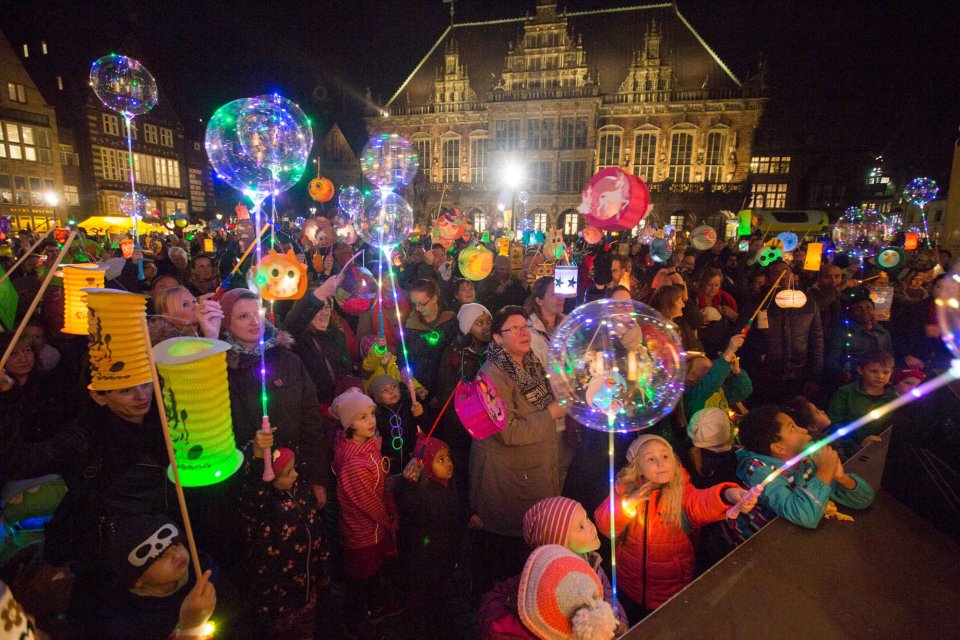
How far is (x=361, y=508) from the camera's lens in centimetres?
285

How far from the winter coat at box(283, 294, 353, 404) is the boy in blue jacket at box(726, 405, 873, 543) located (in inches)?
111

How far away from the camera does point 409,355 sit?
4.42 metres

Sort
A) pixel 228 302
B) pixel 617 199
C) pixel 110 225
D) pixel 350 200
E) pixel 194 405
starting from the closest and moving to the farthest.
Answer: pixel 194 405 → pixel 228 302 → pixel 617 199 → pixel 350 200 → pixel 110 225

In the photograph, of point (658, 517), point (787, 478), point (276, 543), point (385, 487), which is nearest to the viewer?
point (787, 478)

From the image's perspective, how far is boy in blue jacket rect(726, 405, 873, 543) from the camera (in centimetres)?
171

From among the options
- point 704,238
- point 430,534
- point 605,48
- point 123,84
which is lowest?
point 430,534

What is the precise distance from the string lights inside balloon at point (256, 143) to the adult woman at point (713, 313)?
13.7 ft

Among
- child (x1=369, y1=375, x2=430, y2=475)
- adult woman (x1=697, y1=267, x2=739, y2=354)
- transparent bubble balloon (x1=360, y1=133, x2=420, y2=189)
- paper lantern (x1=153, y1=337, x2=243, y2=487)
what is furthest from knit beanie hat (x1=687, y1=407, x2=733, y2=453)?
transparent bubble balloon (x1=360, y1=133, x2=420, y2=189)

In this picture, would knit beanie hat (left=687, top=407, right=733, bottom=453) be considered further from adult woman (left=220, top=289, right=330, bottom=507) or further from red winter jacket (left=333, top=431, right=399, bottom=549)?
adult woman (left=220, top=289, right=330, bottom=507)

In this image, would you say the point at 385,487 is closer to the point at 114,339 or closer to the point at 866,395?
the point at 114,339

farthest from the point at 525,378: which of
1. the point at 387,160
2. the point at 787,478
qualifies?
the point at 387,160

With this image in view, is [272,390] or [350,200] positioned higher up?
[350,200]

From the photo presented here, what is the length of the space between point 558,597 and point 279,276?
2306 mm

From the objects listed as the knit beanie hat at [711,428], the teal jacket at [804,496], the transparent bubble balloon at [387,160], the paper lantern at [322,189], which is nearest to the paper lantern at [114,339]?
the teal jacket at [804,496]
